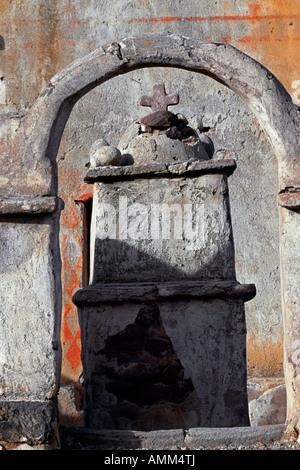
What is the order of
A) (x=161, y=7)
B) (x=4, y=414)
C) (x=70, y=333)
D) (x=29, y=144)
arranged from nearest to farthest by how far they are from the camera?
(x=4, y=414) → (x=29, y=144) → (x=70, y=333) → (x=161, y=7)

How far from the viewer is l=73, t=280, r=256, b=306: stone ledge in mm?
4180

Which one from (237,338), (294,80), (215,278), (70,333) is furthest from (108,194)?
(294,80)

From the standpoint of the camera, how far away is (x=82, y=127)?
23.0 feet

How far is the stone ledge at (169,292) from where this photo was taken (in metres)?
4.18

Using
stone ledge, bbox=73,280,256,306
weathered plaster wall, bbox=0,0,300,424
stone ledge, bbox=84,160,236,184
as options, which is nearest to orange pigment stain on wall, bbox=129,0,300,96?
weathered plaster wall, bbox=0,0,300,424

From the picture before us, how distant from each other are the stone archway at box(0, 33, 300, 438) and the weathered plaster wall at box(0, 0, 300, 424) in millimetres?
3253

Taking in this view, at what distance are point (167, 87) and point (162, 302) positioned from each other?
3511 millimetres

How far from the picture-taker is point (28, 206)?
3.34m

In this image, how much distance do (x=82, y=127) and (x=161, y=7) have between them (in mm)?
1635

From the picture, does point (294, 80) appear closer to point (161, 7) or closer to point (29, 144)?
point (161, 7)

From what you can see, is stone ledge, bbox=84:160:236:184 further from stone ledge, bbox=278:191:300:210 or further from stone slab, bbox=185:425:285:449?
stone slab, bbox=185:425:285:449

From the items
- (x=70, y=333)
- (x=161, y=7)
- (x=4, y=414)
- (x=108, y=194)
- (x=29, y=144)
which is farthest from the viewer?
(x=161, y=7)

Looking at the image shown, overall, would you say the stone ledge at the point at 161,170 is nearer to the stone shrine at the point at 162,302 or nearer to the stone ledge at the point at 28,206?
the stone shrine at the point at 162,302

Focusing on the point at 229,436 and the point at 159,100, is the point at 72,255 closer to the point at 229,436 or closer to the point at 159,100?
the point at 159,100
